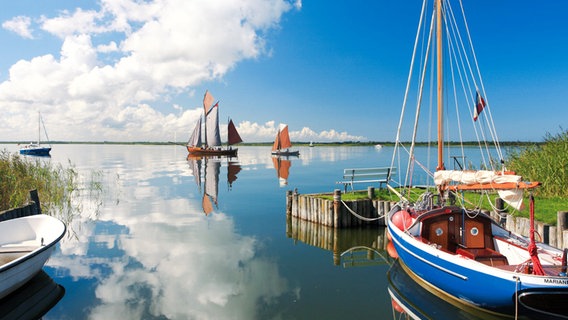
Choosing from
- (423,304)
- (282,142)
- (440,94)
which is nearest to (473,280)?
(423,304)

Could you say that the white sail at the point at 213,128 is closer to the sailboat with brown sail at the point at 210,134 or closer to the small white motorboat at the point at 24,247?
the sailboat with brown sail at the point at 210,134

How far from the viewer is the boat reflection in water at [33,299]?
32.6 feet

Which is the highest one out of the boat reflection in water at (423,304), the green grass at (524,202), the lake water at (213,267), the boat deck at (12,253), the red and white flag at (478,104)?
the red and white flag at (478,104)

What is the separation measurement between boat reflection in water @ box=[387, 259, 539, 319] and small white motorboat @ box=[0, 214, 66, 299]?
10658 mm

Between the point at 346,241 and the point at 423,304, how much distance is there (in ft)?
21.2

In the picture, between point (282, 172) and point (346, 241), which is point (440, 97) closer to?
point (346, 241)

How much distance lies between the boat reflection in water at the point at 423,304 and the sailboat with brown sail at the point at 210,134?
82.3m

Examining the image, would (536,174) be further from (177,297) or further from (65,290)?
(65,290)

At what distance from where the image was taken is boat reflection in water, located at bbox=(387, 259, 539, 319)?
32.6 ft

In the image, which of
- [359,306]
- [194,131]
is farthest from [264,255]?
[194,131]

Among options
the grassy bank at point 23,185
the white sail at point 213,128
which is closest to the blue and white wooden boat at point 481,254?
→ the grassy bank at point 23,185

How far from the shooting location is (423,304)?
10695 mm

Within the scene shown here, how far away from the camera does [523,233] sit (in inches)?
546

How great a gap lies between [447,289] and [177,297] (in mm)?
8211
